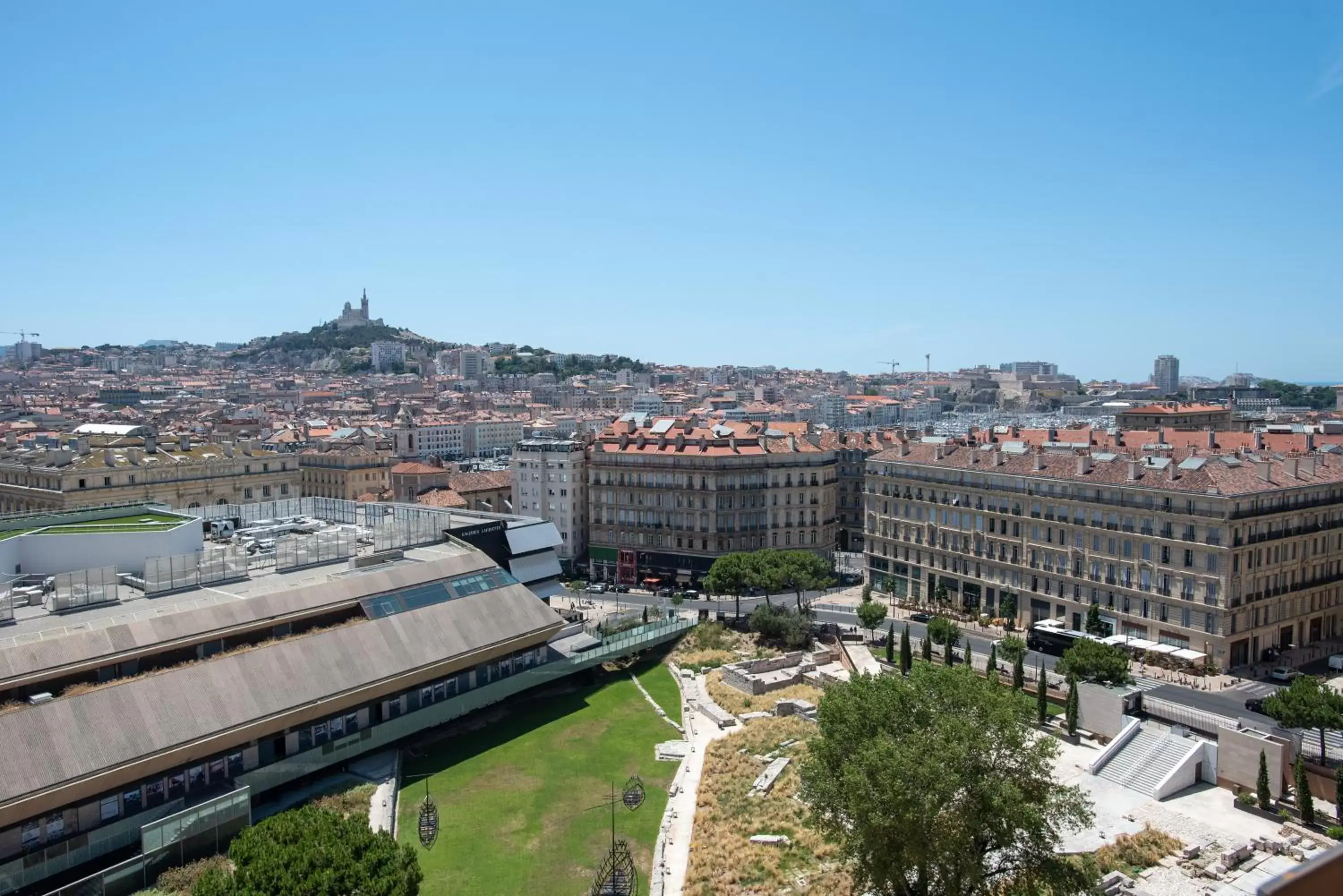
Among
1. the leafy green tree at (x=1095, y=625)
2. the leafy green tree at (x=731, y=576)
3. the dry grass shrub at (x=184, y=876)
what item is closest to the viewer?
the dry grass shrub at (x=184, y=876)

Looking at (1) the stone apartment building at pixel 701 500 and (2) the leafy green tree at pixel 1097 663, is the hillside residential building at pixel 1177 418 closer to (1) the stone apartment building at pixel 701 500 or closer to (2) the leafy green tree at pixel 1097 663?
(1) the stone apartment building at pixel 701 500

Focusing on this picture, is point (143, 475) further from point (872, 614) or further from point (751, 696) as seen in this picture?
point (872, 614)

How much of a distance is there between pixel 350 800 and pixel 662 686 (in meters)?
22.6

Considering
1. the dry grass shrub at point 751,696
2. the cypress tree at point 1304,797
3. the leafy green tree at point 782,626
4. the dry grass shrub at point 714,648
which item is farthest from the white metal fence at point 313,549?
the cypress tree at point 1304,797

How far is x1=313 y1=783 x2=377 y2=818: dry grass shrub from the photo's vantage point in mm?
38781

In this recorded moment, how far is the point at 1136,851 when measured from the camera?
1400 inches

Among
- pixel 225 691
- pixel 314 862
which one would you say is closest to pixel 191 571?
pixel 225 691

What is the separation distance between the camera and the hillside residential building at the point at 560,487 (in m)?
91.9

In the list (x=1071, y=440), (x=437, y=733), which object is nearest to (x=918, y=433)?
(x=1071, y=440)

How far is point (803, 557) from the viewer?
7050cm

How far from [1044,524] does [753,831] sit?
36.9 meters

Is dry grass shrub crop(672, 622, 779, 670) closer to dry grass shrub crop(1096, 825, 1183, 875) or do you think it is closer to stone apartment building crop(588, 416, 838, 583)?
stone apartment building crop(588, 416, 838, 583)

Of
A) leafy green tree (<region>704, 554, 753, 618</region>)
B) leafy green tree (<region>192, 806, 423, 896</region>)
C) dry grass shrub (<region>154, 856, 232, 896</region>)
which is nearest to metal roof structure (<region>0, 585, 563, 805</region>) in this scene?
dry grass shrub (<region>154, 856, 232, 896</region>)

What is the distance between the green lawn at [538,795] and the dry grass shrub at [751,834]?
6.98 feet
